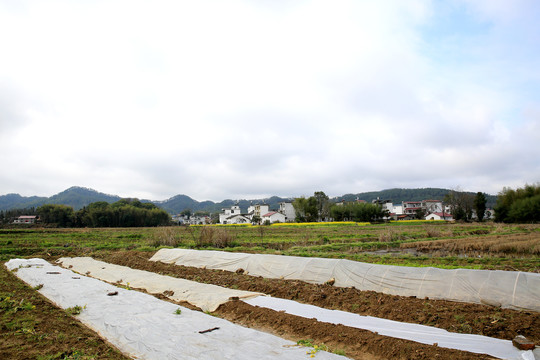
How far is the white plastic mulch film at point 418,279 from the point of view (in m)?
6.11

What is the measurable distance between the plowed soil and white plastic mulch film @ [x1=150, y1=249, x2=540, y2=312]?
1.04ft

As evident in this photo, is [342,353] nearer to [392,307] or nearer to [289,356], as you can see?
[289,356]

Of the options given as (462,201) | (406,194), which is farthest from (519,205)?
(406,194)

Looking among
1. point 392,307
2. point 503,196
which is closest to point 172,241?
Answer: point 392,307

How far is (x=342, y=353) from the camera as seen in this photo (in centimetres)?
454

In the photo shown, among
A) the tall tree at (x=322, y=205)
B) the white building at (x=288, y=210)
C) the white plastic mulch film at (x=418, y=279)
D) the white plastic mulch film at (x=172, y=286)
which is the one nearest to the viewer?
the white plastic mulch film at (x=418, y=279)

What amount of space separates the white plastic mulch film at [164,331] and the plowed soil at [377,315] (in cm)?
66

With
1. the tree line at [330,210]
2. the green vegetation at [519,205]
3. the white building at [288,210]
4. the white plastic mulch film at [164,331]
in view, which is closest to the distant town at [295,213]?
the white building at [288,210]

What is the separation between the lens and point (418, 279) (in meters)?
7.29

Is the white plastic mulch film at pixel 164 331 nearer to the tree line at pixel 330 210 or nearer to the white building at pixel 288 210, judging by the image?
the tree line at pixel 330 210

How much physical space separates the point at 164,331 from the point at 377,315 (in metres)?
3.90

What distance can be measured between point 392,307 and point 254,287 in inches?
151

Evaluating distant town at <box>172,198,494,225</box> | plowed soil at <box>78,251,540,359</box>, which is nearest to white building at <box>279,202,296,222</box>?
distant town at <box>172,198,494,225</box>

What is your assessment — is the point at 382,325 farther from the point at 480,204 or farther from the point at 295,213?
the point at 295,213
